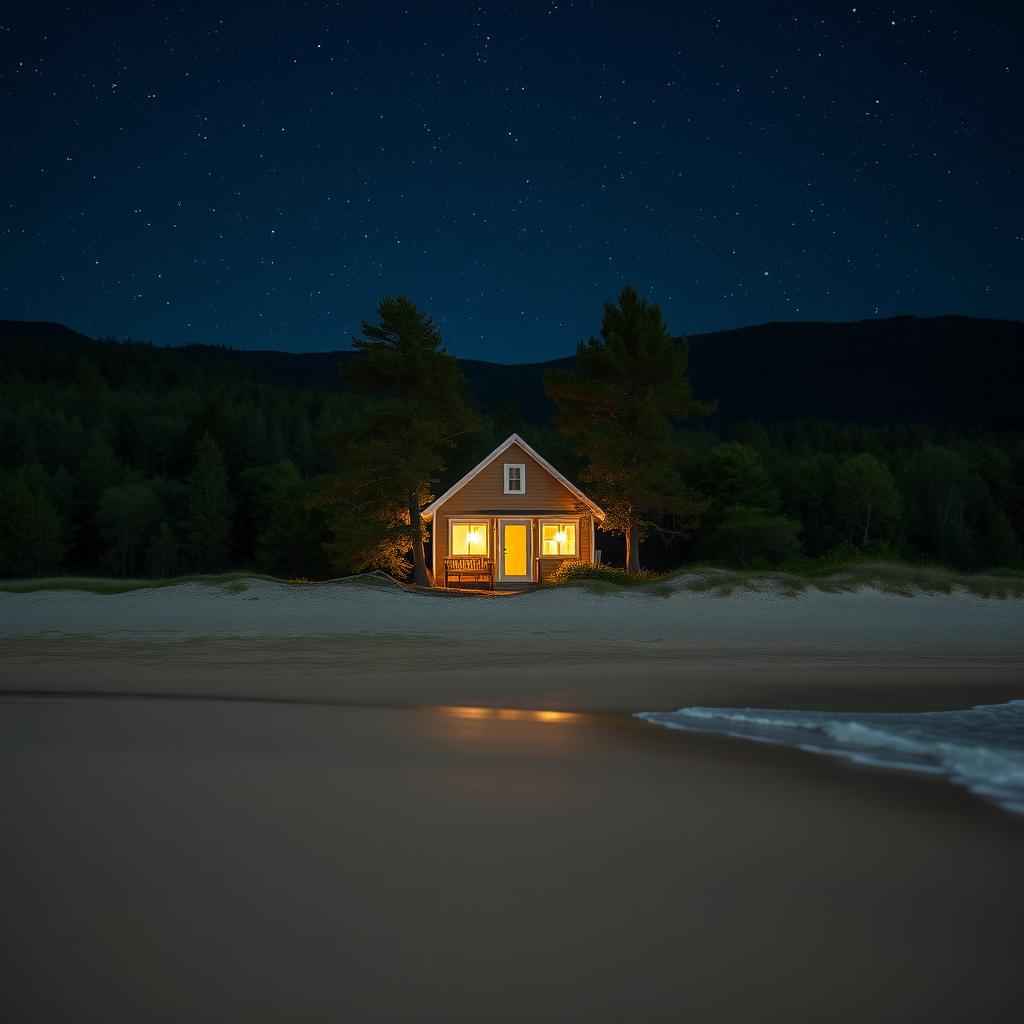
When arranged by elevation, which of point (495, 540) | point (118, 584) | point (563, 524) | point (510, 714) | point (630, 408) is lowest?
point (510, 714)

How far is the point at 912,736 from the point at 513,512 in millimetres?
24531

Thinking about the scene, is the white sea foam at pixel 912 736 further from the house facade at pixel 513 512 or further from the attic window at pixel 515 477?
the attic window at pixel 515 477

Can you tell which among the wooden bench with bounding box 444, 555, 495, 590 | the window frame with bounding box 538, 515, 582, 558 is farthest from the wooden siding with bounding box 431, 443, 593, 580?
the wooden bench with bounding box 444, 555, 495, 590

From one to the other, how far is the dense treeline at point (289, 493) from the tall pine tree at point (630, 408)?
13.6 meters

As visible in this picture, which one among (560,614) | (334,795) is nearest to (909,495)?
(560,614)

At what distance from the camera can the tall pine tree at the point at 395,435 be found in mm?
28891

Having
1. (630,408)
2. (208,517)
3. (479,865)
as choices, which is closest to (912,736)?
(479,865)

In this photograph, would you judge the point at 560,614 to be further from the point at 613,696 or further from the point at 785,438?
the point at 785,438

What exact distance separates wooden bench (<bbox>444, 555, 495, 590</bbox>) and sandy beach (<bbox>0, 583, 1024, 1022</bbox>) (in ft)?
69.0

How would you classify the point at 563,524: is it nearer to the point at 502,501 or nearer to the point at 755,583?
the point at 502,501

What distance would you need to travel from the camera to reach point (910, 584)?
21484mm

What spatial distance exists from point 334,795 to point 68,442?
90025 mm

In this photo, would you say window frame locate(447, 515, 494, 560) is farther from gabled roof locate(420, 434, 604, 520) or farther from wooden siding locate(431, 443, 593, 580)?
gabled roof locate(420, 434, 604, 520)

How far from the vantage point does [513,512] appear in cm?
3170
